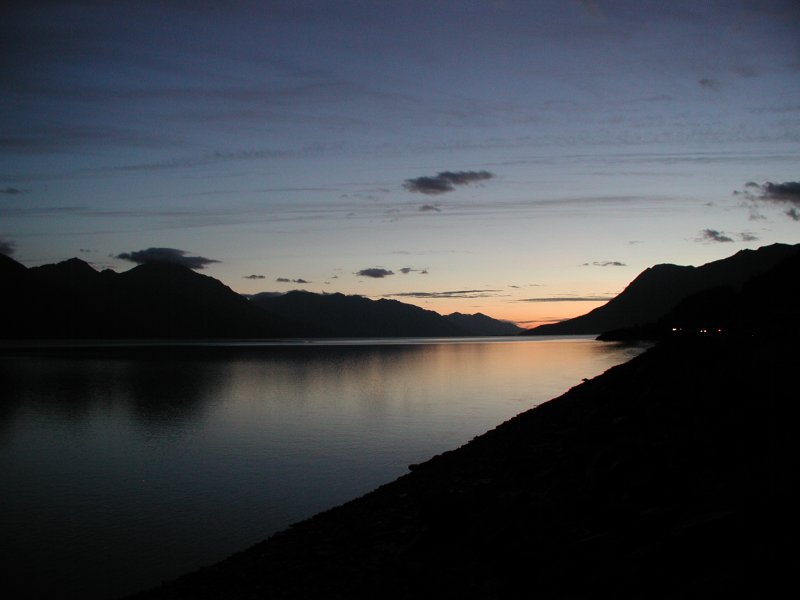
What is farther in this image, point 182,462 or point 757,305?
point 757,305

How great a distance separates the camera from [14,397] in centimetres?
5381

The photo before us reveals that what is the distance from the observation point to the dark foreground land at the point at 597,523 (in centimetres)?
812

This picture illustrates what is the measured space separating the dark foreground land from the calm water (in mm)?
2888

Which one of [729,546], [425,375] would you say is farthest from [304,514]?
[425,375]

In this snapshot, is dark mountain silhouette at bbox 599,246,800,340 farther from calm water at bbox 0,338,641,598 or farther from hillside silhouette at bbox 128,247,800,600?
hillside silhouette at bbox 128,247,800,600

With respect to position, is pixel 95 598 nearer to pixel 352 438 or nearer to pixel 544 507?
pixel 544 507

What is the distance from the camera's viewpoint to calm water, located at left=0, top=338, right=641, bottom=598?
15.9 m

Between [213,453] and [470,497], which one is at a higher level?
[470,497]

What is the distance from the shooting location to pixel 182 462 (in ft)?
89.8

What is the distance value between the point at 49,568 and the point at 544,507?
1265cm

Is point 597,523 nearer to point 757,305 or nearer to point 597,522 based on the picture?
point 597,522

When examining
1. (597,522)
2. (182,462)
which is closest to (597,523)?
(597,522)

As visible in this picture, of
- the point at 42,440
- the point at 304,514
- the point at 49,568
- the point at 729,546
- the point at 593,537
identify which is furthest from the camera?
the point at 42,440

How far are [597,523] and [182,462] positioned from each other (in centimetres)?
2194
